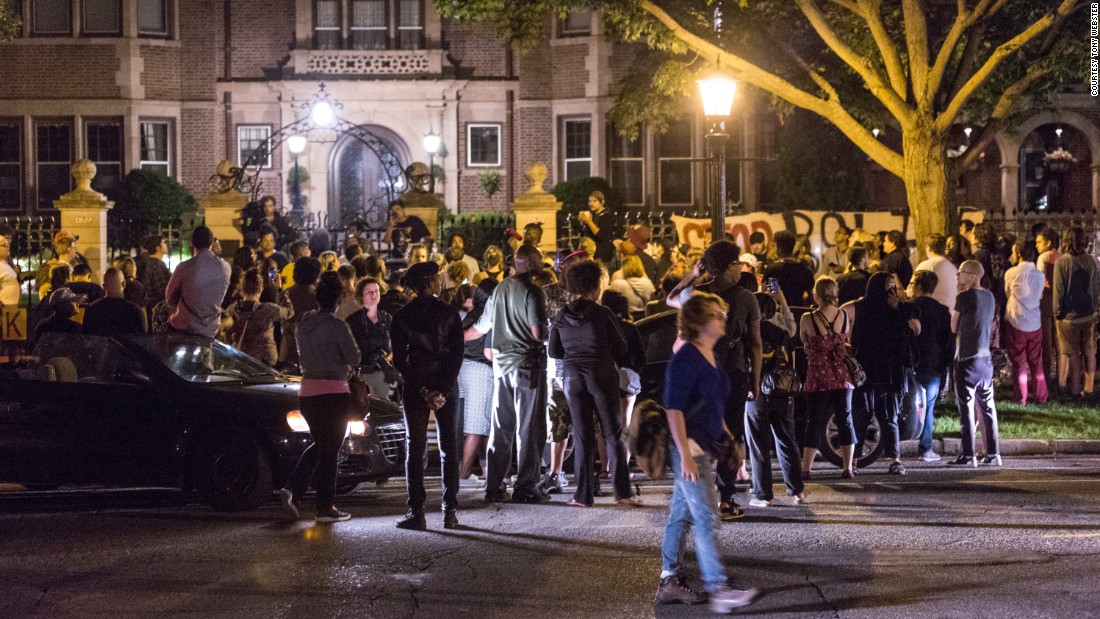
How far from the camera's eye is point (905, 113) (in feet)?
64.3

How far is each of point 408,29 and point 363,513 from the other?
23955mm

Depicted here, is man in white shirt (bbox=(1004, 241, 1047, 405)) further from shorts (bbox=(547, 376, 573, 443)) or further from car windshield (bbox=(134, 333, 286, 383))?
car windshield (bbox=(134, 333, 286, 383))

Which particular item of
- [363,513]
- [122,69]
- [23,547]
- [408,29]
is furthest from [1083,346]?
[122,69]

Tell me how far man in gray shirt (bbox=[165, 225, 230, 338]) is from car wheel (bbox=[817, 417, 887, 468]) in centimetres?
540

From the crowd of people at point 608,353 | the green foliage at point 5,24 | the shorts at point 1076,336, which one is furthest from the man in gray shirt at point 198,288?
the green foliage at point 5,24

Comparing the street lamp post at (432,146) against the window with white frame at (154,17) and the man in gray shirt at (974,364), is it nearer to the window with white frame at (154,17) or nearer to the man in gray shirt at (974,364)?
the window with white frame at (154,17)

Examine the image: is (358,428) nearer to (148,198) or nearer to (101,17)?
(148,198)

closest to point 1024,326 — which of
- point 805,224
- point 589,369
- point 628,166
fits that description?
point 805,224

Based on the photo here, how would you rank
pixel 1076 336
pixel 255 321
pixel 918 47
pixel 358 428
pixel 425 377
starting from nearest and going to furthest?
pixel 425 377 < pixel 358 428 < pixel 255 321 < pixel 1076 336 < pixel 918 47

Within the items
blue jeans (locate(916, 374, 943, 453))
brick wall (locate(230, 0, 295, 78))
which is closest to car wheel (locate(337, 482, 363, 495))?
blue jeans (locate(916, 374, 943, 453))

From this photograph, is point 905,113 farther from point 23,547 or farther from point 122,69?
point 122,69

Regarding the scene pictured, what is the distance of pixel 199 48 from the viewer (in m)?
33.2

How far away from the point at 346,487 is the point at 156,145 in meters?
23.2

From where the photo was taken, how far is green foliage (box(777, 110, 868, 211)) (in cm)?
3097
